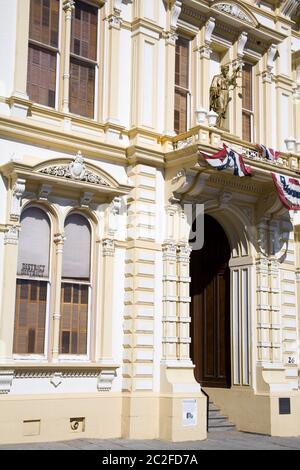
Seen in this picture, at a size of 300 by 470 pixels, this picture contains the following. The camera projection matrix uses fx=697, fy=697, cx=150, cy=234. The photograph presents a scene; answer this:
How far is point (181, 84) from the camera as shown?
17.7 metres

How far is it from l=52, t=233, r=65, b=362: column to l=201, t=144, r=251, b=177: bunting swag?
3703mm

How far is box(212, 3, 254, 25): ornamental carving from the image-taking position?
1819 cm

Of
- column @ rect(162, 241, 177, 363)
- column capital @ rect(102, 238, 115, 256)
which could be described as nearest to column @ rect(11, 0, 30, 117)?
column capital @ rect(102, 238, 115, 256)

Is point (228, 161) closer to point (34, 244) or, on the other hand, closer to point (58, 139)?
point (58, 139)

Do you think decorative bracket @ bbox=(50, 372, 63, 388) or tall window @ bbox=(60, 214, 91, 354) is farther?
tall window @ bbox=(60, 214, 91, 354)

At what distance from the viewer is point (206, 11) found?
58.3 ft

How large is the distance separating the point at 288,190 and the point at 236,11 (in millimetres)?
5207

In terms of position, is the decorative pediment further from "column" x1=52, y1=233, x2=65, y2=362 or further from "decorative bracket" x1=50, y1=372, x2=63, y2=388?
"decorative bracket" x1=50, y1=372, x2=63, y2=388

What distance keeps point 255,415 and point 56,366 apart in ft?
18.7

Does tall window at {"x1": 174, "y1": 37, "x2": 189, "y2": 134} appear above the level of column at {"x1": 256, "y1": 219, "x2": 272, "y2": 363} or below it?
above

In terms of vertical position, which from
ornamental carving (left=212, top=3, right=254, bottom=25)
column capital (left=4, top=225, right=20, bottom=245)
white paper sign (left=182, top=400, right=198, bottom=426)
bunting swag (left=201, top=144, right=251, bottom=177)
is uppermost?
ornamental carving (left=212, top=3, right=254, bottom=25)

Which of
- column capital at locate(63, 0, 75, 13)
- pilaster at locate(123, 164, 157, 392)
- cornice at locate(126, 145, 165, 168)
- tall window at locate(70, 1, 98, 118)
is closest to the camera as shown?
pilaster at locate(123, 164, 157, 392)

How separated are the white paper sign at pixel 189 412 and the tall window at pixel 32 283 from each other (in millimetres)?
3397
